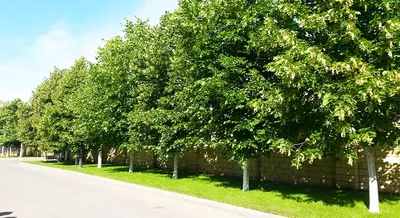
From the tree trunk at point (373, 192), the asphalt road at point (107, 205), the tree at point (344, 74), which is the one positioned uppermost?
the tree at point (344, 74)

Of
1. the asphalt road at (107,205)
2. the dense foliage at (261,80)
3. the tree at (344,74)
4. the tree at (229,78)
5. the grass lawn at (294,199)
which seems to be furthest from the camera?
the tree at (229,78)

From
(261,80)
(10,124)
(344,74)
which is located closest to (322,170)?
(261,80)

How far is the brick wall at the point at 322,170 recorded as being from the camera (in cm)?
1189

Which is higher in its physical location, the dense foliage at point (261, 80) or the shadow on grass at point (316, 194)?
the dense foliage at point (261, 80)

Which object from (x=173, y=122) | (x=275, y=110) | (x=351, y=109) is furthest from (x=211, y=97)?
(x=351, y=109)

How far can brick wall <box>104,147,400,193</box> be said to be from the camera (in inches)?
468

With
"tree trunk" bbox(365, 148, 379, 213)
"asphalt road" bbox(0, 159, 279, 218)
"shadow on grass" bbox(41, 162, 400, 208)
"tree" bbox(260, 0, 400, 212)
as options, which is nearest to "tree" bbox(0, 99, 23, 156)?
"asphalt road" bbox(0, 159, 279, 218)

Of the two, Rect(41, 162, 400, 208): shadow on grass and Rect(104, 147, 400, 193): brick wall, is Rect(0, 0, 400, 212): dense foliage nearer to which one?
Rect(104, 147, 400, 193): brick wall

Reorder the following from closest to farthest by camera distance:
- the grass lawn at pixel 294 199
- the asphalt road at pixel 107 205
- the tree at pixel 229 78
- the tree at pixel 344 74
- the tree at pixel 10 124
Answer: the tree at pixel 344 74 → the asphalt road at pixel 107 205 → the grass lawn at pixel 294 199 → the tree at pixel 229 78 → the tree at pixel 10 124

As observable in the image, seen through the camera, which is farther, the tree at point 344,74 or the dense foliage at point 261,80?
the dense foliage at point 261,80

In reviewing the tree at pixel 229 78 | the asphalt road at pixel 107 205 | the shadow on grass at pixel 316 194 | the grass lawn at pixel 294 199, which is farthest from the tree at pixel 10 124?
the shadow on grass at pixel 316 194

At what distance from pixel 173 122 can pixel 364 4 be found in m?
10.0

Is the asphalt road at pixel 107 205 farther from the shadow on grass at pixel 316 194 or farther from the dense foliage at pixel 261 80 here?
the shadow on grass at pixel 316 194

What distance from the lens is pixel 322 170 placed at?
46.0 feet
